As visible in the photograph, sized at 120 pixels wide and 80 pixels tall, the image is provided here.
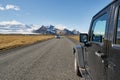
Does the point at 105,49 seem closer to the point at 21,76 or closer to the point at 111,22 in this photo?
the point at 111,22

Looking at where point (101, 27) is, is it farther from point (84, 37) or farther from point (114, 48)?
point (84, 37)

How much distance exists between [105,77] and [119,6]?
1.03m

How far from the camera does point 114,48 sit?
9.01 ft

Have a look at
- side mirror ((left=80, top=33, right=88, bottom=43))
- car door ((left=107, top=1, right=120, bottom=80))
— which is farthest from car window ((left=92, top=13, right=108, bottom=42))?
side mirror ((left=80, top=33, right=88, bottom=43))

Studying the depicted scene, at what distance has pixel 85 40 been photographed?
5.71m

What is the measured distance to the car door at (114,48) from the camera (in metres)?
2.61

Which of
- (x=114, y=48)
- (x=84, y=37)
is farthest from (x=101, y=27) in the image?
(x=84, y=37)

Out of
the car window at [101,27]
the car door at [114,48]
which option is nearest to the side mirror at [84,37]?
the car window at [101,27]

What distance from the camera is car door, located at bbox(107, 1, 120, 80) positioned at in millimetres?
2614

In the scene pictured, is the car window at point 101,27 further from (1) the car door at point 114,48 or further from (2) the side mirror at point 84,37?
(2) the side mirror at point 84,37

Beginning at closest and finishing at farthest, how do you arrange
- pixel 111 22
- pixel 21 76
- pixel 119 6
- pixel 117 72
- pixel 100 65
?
pixel 117 72 → pixel 119 6 → pixel 111 22 → pixel 100 65 → pixel 21 76

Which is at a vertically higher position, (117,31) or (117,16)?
(117,16)

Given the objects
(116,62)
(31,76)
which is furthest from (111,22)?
(31,76)

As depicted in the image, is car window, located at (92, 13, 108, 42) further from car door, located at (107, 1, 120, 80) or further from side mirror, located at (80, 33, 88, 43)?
side mirror, located at (80, 33, 88, 43)
